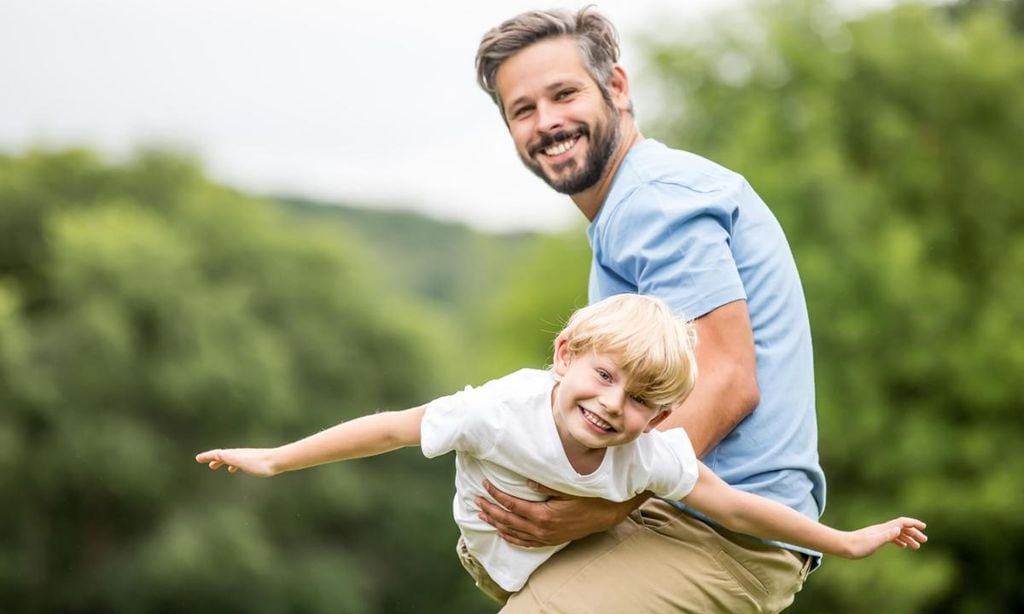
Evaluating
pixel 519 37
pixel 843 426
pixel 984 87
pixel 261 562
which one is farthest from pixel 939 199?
pixel 519 37

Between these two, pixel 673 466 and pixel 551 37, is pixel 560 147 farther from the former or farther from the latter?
pixel 673 466

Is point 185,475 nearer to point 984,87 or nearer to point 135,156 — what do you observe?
point 135,156

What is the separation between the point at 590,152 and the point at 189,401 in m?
26.6

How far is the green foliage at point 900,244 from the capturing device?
25438 mm

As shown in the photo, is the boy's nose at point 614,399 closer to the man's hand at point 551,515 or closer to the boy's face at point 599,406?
the boy's face at point 599,406

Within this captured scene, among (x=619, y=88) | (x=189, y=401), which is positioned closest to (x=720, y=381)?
(x=619, y=88)

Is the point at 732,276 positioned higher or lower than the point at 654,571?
higher

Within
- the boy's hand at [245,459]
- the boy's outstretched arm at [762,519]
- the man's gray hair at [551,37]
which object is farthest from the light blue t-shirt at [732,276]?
the boy's hand at [245,459]

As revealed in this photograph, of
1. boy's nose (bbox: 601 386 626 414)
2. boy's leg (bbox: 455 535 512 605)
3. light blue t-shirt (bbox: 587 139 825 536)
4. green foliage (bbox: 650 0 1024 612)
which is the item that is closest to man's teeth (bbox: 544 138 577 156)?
light blue t-shirt (bbox: 587 139 825 536)

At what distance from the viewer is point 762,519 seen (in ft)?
11.9

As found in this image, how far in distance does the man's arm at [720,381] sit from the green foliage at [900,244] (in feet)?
70.7

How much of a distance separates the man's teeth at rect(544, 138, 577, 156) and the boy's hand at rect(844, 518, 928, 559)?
136cm

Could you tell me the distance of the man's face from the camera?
13.8 feet

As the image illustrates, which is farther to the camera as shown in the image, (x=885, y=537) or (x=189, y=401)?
(x=189, y=401)
